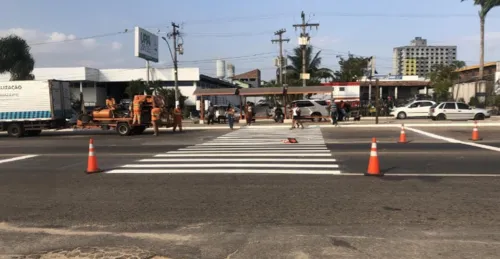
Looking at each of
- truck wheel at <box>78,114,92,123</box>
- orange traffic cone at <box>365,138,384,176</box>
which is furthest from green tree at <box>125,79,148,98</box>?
orange traffic cone at <box>365,138,384,176</box>

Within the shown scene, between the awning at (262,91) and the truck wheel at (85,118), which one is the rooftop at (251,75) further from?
the truck wheel at (85,118)

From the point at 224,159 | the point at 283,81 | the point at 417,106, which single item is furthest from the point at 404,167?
the point at 283,81

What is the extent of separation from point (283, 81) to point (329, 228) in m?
51.3

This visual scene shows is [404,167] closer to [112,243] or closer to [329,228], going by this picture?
[329,228]

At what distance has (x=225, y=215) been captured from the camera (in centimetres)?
648

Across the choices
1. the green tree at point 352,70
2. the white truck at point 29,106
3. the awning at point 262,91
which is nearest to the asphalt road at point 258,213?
the white truck at point 29,106

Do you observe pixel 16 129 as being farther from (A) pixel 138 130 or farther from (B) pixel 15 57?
(B) pixel 15 57

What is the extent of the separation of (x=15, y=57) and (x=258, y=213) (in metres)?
38.5

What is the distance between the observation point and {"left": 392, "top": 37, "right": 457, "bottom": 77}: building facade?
103 metres

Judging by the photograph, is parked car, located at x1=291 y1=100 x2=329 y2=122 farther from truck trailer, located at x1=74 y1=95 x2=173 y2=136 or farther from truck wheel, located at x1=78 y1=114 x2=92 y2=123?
truck wheel, located at x1=78 y1=114 x2=92 y2=123

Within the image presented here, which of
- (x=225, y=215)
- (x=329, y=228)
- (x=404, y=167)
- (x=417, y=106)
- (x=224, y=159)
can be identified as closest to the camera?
(x=329, y=228)

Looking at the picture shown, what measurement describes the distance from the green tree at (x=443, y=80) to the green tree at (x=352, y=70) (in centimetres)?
1049

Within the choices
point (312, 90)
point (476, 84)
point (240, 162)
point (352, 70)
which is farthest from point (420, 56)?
point (240, 162)

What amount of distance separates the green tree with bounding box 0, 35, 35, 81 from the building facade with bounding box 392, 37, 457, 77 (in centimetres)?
8358
